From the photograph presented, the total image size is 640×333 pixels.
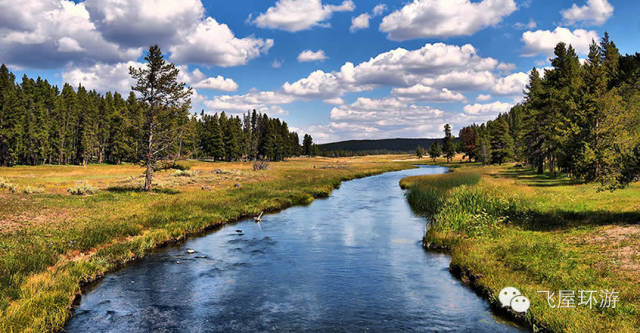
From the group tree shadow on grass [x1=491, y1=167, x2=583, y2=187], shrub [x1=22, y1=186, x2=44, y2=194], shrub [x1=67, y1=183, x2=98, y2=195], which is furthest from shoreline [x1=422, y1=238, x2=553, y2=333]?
shrub [x1=22, y1=186, x2=44, y2=194]

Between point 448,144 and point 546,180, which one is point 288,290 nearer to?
point 546,180

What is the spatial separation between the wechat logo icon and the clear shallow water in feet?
2.43

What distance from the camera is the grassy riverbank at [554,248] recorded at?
10727mm

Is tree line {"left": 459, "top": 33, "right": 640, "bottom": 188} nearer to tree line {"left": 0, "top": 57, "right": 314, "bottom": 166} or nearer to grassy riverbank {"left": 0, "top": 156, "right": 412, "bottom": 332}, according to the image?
grassy riverbank {"left": 0, "top": 156, "right": 412, "bottom": 332}

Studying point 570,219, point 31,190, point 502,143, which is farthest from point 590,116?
point 502,143

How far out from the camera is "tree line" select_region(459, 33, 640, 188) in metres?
18.9

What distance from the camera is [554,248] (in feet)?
52.9

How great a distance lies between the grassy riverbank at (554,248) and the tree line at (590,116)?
7.90ft

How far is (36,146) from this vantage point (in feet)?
268

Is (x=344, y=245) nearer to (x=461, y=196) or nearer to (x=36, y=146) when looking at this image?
(x=461, y=196)

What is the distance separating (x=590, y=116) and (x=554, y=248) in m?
29.5

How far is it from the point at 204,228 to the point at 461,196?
63.9ft


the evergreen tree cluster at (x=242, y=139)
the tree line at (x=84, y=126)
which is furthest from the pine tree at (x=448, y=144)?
the tree line at (x=84, y=126)

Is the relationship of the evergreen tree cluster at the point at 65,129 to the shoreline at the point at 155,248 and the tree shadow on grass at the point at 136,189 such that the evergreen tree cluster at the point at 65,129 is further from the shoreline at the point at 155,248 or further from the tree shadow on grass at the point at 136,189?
the shoreline at the point at 155,248
